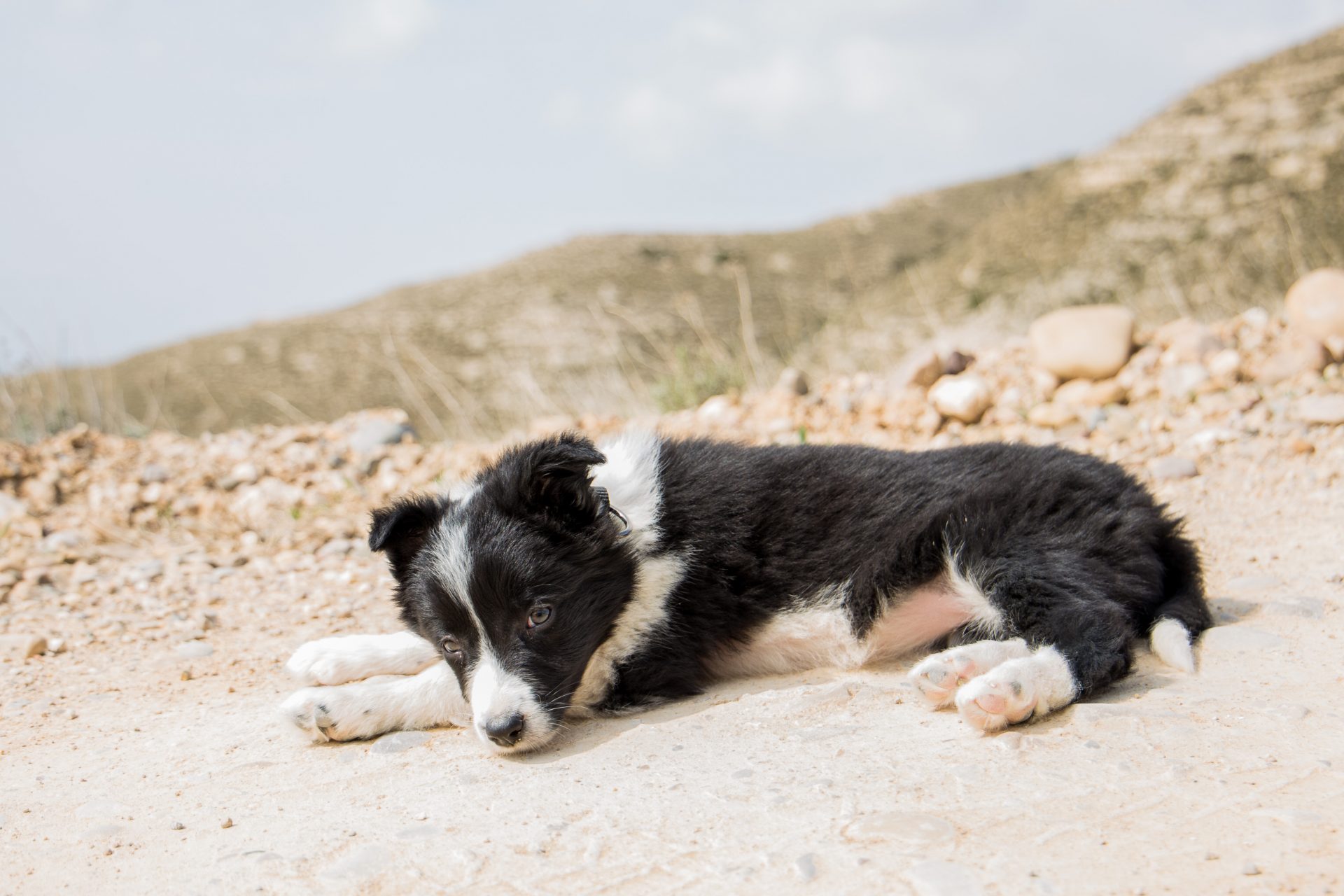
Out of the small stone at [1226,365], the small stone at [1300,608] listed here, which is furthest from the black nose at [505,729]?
the small stone at [1226,365]

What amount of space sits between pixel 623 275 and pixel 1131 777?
14.4m

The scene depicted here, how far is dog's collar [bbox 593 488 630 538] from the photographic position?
350cm

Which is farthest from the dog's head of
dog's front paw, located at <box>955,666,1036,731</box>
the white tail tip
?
the white tail tip

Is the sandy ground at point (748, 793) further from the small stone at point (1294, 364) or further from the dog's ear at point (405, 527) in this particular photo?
the small stone at point (1294, 364)

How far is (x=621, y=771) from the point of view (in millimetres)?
2867

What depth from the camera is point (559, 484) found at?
340 cm

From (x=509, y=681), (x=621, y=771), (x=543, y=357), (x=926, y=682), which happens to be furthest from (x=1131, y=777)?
(x=543, y=357)

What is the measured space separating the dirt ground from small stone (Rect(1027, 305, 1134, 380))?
1.21m

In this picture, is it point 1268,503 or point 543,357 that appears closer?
point 1268,503

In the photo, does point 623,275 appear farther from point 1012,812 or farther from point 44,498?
point 1012,812

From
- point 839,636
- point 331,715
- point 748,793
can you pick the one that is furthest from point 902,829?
point 331,715

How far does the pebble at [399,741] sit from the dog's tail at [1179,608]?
2.54 meters

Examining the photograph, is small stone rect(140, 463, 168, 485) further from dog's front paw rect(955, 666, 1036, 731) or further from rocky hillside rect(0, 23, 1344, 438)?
dog's front paw rect(955, 666, 1036, 731)

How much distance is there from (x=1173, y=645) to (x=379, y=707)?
8.89ft
